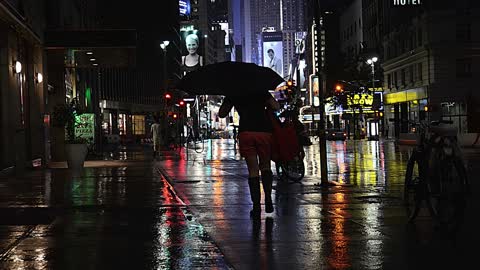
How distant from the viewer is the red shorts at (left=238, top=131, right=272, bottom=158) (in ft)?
32.6

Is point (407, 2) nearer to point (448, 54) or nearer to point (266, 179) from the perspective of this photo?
point (448, 54)

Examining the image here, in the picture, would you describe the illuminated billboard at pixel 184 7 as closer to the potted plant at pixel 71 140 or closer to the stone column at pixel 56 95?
the stone column at pixel 56 95

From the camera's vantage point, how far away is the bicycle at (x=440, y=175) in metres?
8.05

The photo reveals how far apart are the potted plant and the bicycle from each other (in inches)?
601

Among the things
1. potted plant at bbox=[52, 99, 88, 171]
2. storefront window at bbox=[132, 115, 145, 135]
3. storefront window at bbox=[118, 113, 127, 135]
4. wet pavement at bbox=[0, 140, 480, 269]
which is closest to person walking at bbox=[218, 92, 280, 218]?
wet pavement at bbox=[0, 140, 480, 269]

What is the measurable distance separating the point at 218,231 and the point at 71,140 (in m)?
15.9

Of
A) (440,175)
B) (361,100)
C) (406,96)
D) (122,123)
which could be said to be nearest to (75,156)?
(440,175)

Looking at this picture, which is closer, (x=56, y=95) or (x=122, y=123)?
(x=56, y=95)

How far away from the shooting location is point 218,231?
28.4ft

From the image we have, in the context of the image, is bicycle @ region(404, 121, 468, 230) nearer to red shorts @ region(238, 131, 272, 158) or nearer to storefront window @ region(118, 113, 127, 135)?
red shorts @ region(238, 131, 272, 158)

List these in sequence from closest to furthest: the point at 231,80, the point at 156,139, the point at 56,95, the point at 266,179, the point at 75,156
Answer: the point at 266,179
the point at 231,80
the point at 75,156
the point at 56,95
the point at 156,139

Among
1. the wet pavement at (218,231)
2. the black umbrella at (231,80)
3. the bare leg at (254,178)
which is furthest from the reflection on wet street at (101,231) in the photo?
the black umbrella at (231,80)

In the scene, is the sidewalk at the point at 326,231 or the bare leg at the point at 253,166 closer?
the sidewalk at the point at 326,231

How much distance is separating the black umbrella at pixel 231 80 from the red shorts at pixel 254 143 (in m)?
0.64
